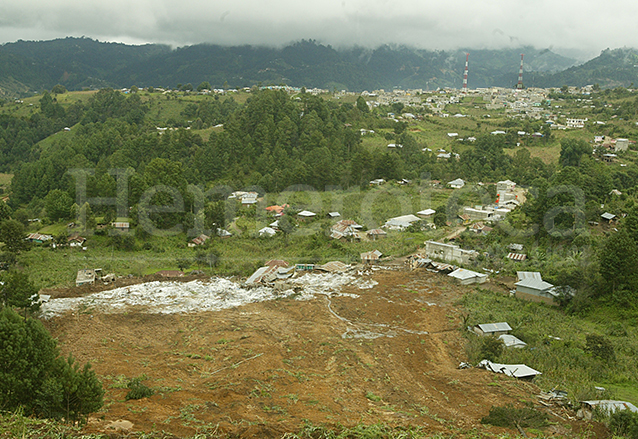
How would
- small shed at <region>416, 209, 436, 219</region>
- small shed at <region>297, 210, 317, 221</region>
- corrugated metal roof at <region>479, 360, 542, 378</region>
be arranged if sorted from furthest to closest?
1. small shed at <region>416, 209, 436, 219</region>
2. small shed at <region>297, 210, 317, 221</region>
3. corrugated metal roof at <region>479, 360, 542, 378</region>

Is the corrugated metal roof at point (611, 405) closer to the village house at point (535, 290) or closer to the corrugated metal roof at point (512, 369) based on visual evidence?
the corrugated metal roof at point (512, 369)

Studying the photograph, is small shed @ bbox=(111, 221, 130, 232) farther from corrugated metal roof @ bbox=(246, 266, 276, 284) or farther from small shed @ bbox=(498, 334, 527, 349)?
small shed @ bbox=(498, 334, 527, 349)

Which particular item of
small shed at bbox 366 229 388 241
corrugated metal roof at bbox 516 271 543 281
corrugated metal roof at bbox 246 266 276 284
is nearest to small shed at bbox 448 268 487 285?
corrugated metal roof at bbox 516 271 543 281

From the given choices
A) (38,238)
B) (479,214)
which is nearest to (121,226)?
(38,238)

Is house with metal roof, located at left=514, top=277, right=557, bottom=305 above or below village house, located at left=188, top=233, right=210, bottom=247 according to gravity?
above

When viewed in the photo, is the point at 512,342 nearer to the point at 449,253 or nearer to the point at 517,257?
the point at 449,253

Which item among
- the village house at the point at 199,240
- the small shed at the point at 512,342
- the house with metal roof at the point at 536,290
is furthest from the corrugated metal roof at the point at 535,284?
the village house at the point at 199,240

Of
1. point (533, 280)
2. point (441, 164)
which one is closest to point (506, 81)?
point (441, 164)
